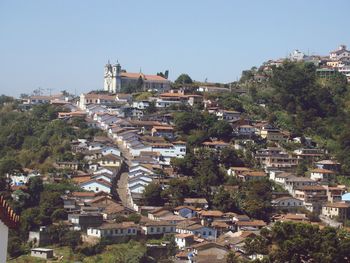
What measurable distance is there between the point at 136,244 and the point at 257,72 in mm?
26567

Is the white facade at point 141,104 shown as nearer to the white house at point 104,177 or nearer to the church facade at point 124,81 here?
the church facade at point 124,81

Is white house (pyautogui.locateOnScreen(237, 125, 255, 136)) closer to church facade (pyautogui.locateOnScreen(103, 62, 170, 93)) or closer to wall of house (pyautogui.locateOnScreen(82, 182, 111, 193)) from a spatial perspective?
wall of house (pyautogui.locateOnScreen(82, 182, 111, 193))

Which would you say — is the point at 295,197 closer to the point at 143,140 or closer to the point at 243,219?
the point at 243,219

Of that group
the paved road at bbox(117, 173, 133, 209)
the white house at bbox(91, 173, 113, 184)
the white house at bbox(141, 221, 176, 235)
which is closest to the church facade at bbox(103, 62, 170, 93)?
the paved road at bbox(117, 173, 133, 209)

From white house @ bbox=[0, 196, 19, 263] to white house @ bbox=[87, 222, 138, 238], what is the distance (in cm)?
1628

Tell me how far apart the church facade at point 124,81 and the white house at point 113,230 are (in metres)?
21.6

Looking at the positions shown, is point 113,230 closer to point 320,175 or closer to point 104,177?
point 104,177

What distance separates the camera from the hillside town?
21312 mm

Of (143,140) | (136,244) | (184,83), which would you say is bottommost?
(136,244)

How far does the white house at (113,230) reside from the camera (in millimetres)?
20927

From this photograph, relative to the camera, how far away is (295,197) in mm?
26500

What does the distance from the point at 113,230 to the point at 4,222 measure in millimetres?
16594

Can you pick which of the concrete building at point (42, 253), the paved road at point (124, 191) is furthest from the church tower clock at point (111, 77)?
the concrete building at point (42, 253)

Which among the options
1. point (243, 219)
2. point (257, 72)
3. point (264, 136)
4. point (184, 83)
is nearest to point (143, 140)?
point (264, 136)
